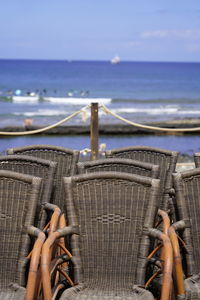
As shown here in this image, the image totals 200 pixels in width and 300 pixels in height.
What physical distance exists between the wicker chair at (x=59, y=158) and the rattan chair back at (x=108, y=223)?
3.48 feet

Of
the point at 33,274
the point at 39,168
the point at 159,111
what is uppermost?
the point at 159,111

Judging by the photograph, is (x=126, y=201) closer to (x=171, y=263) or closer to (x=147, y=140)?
(x=171, y=263)

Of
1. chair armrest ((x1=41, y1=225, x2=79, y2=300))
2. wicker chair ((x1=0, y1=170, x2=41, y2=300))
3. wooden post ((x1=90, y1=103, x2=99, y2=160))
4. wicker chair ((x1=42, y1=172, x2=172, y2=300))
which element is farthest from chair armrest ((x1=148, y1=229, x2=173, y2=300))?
wooden post ((x1=90, y1=103, x2=99, y2=160))

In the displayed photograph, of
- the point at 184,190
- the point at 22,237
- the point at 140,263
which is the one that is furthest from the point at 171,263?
the point at 22,237

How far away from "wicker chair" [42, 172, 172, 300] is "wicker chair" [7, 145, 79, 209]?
106cm

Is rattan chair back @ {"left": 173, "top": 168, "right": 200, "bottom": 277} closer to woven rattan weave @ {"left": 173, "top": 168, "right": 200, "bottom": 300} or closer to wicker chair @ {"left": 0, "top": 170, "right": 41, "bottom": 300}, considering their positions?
woven rattan weave @ {"left": 173, "top": 168, "right": 200, "bottom": 300}

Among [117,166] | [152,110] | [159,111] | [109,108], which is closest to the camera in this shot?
[117,166]

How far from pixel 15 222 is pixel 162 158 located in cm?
146

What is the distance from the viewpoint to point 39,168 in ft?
11.1

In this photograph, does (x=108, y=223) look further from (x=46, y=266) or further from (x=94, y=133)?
(x=94, y=133)

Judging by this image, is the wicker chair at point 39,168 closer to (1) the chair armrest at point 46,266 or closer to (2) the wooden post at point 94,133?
(1) the chair armrest at point 46,266

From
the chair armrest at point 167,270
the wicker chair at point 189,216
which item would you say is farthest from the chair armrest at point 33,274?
the wicker chair at point 189,216

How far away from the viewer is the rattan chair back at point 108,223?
263cm

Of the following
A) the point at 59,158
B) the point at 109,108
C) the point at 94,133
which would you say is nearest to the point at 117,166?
the point at 59,158
